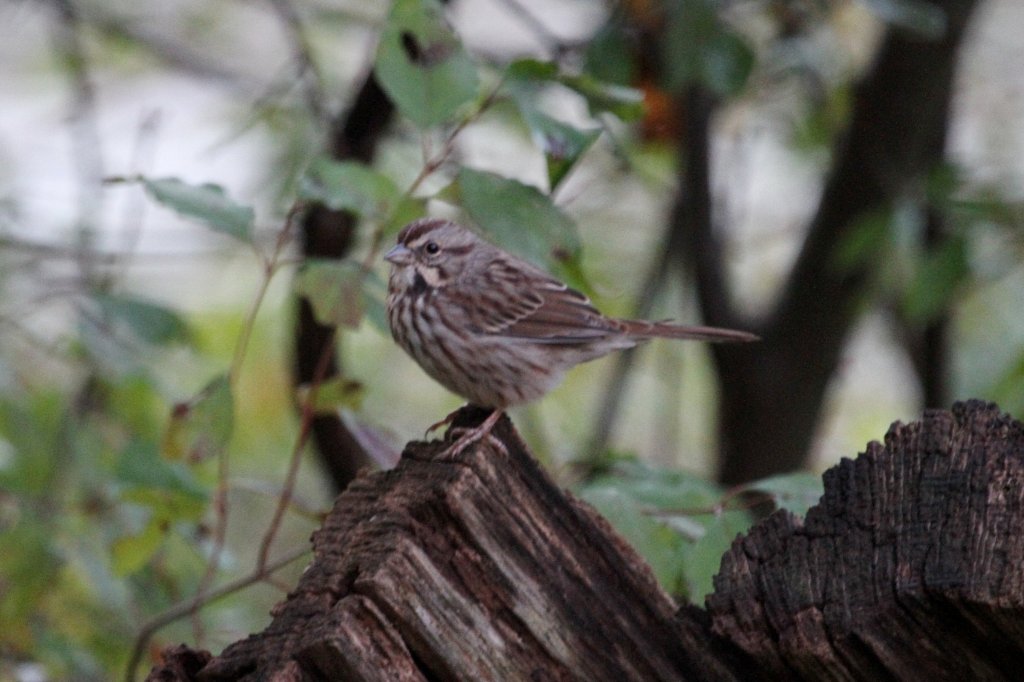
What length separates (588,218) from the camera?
20.2ft

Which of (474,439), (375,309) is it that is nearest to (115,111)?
(375,309)

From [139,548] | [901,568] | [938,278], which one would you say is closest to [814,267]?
[938,278]

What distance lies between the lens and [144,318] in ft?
12.1

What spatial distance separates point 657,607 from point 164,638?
2556 millimetres

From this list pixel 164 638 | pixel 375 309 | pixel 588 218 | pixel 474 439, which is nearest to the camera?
pixel 474 439

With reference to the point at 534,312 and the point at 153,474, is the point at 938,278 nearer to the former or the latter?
the point at 534,312

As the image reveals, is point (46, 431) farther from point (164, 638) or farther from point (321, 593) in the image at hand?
point (321, 593)

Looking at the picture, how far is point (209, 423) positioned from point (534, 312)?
2.53ft

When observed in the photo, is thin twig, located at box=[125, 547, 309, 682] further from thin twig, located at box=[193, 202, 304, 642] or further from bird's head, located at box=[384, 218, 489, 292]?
bird's head, located at box=[384, 218, 489, 292]

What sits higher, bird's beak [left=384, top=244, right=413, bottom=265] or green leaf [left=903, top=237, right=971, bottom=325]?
bird's beak [left=384, top=244, right=413, bottom=265]

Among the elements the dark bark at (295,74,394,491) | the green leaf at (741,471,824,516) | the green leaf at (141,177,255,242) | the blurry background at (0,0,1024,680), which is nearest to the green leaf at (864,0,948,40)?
the blurry background at (0,0,1024,680)

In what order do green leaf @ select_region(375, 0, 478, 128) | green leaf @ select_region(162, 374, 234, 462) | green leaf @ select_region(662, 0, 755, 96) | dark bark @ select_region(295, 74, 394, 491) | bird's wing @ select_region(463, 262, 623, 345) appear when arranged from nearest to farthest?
green leaf @ select_region(375, 0, 478, 128), green leaf @ select_region(162, 374, 234, 462), bird's wing @ select_region(463, 262, 623, 345), green leaf @ select_region(662, 0, 755, 96), dark bark @ select_region(295, 74, 394, 491)

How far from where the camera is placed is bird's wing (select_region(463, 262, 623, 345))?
11.0 ft

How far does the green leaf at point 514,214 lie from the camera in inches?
112
